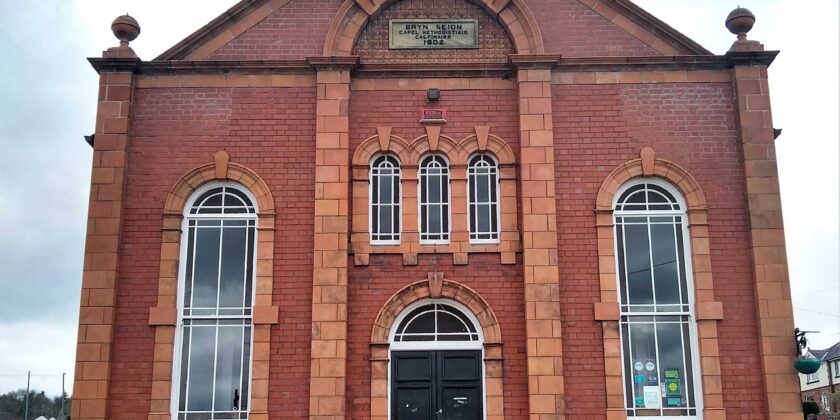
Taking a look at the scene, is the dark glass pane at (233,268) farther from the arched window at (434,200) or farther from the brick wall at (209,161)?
the arched window at (434,200)

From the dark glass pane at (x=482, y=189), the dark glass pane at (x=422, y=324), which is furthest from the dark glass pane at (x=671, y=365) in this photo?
the dark glass pane at (x=422, y=324)

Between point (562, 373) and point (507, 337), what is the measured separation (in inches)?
44.0

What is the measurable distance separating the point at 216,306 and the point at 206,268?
0.73 meters

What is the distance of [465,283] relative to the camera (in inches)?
608

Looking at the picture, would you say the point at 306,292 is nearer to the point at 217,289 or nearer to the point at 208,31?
the point at 217,289

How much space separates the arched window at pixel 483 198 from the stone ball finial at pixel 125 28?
686 cm

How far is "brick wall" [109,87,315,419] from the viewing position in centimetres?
1502

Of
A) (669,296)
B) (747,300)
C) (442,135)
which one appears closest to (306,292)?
(442,135)

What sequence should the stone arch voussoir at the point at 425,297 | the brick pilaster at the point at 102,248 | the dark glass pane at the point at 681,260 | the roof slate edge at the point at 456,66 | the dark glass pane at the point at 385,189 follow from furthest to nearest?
the roof slate edge at the point at 456,66 < the dark glass pane at the point at 385,189 < the dark glass pane at the point at 681,260 < the stone arch voussoir at the point at 425,297 < the brick pilaster at the point at 102,248

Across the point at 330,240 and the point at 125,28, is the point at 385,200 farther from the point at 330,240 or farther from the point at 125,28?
the point at 125,28

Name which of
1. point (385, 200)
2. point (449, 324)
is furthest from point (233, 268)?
point (449, 324)

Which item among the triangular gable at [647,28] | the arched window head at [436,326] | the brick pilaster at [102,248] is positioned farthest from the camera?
the triangular gable at [647,28]

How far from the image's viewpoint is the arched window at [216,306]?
594 inches

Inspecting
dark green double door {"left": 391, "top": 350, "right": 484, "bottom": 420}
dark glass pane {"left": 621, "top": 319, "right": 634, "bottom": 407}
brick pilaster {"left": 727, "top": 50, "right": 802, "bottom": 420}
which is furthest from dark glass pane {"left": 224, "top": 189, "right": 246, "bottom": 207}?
brick pilaster {"left": 727, "top": 50, "right": 802, "bottom": 420}
